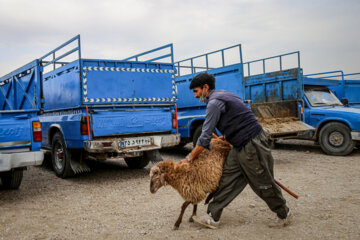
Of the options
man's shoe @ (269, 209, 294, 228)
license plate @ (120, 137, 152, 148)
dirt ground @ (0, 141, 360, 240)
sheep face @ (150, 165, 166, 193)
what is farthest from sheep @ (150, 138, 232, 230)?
license plate @ (120, 137, 152, 148)

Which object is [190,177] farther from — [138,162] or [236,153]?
[138,162]

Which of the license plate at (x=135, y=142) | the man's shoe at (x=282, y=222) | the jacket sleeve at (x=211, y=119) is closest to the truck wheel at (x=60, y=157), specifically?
the license plate at (x=135, y=142)

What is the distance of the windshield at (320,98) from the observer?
8977 millimetres

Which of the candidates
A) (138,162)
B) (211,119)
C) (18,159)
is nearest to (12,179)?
(18,159)

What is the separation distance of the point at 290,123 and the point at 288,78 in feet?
5.90

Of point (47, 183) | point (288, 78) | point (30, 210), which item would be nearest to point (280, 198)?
point (30, 210)

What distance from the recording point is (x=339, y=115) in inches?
316

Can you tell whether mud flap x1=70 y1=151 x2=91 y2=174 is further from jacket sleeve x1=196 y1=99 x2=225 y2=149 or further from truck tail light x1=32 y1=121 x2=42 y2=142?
jacket sleeve x1=196 y1=99 x2=225 y2=149

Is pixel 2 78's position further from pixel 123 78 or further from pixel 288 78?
pixel 288 78

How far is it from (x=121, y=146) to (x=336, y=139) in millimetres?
5829

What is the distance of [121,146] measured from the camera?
5590mm

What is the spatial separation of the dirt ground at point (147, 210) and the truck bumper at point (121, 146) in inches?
24.6

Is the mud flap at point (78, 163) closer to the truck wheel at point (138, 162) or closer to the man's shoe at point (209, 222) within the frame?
the truck wheel at point (138, 162)

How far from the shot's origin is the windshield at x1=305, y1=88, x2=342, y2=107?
8.98 m
